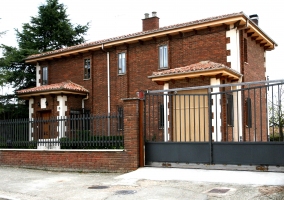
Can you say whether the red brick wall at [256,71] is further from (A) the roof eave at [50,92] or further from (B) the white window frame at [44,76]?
(B) the white window frame at [44,76]

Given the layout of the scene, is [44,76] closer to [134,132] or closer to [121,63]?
[121,63]

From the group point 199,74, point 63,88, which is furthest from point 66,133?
point 63,88

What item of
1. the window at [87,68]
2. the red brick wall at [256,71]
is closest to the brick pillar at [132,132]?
the red brick wall at [256,71]

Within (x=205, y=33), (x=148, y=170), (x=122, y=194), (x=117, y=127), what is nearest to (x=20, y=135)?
(x=117, y=127)

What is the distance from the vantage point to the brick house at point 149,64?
17.2m

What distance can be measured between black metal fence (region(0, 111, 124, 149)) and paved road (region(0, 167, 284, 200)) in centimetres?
127

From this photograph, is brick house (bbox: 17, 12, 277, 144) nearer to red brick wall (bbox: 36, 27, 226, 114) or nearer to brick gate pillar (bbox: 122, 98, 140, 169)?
red brick wall (bbox: 36, 27, 226, 114)

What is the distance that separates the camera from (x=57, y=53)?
24.1 metres

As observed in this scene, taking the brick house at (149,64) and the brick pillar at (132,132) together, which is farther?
the brick house at (149,64)

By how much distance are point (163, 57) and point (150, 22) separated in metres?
3.80

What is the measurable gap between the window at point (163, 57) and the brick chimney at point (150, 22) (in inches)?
123

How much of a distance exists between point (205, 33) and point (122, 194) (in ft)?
38.0

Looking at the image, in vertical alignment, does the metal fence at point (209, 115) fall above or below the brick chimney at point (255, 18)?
below

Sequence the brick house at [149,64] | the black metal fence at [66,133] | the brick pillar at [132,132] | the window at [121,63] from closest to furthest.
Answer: the brick pillar at [132,132] < the black metal fence at [66,133] < the brick house at [149,64] < the window at [121,63]
